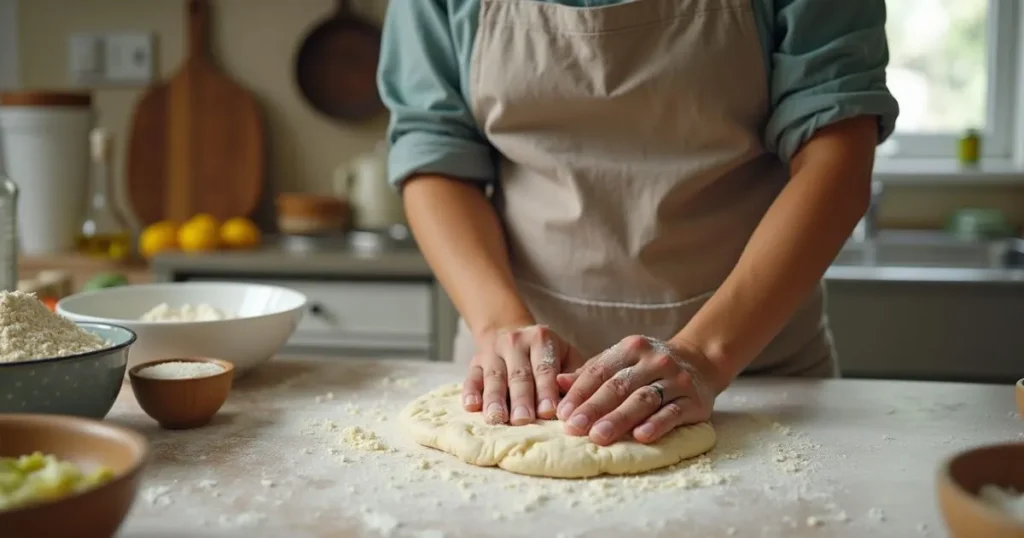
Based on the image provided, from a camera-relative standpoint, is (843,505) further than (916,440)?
No

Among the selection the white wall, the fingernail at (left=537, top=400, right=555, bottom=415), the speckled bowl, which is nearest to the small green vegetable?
the speckled bowl

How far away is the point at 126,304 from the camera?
1.15 meters

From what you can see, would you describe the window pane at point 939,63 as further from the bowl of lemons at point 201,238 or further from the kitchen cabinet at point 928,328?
the bowl of lemons at point 201,238

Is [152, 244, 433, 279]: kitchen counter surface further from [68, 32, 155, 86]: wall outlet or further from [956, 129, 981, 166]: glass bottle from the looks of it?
[956, 129, 981, 166]: glass bottle

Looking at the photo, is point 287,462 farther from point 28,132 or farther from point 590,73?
point 28,132

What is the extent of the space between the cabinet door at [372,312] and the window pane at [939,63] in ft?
4.48

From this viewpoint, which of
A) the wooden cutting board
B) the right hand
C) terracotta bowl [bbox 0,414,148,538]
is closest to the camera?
terracotta bowl [bbox 0,414,148,538]

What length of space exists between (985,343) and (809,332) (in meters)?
0.94

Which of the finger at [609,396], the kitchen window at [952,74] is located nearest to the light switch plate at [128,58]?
the kitchen window at [952,74]

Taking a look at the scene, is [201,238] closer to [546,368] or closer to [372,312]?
[372,312]

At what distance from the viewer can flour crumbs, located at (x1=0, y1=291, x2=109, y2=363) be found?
781mm

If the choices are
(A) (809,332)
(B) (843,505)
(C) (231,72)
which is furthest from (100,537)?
(C) (231,72)

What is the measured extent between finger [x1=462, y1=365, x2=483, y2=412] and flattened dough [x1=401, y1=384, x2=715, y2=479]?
0.03m

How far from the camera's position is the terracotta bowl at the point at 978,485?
0.53 meters
